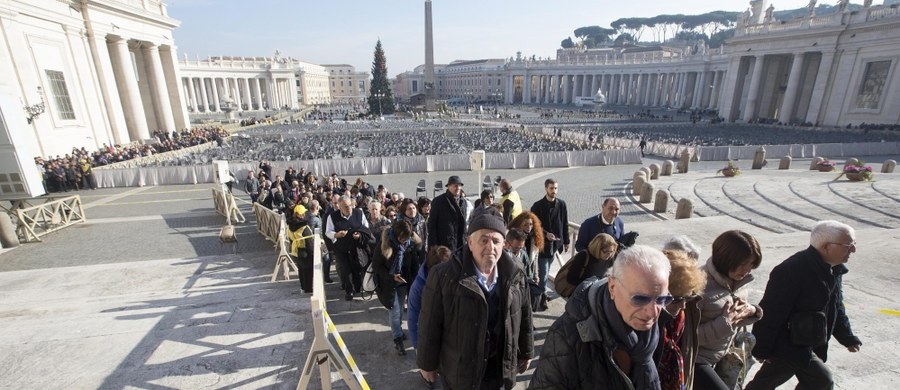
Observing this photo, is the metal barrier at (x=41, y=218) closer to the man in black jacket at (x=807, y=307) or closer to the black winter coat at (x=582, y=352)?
the black winter coat at (x=582, y=352)

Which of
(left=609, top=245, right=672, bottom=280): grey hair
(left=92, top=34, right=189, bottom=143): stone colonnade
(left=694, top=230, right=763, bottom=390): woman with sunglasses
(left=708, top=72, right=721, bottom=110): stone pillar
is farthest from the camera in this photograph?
(left=708, top=72, right=721, bottom=110): stone pillar

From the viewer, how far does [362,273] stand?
552 centimetres

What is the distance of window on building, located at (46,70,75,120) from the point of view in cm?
2295

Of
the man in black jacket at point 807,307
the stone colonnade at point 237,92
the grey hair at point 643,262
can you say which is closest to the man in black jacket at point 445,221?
the man in black jacket at point 807,307

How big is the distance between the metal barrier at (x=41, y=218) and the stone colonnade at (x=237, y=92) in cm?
6140

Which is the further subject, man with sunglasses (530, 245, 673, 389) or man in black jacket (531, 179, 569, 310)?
man in black jacket (531, 179, 569, 310)

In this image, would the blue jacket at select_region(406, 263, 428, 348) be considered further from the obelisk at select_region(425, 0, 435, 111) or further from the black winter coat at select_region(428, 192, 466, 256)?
the obelisk at select_region(425, 0, 435, 111)

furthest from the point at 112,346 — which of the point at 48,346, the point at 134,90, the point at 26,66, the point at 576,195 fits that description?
the point at 134,90

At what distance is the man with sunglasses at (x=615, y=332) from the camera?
1724 mm

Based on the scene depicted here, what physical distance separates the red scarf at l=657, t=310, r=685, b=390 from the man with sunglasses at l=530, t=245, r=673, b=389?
31 cm

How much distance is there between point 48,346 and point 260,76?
87.0m

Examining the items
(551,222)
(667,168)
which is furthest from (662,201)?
(551,222)

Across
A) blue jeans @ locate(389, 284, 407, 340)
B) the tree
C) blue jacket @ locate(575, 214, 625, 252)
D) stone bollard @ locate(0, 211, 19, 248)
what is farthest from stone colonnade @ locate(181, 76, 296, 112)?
blue jacket @ locate(575, 214, 625, 252)

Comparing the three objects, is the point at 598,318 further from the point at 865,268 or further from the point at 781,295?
the point at 865,268
